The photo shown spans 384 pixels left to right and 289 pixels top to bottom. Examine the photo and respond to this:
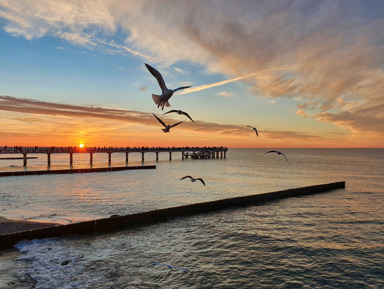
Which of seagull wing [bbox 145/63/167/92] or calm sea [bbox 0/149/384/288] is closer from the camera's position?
seagull wing [bbox 145/63/167/92]

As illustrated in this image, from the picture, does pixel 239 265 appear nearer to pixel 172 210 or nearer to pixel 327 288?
pixel 327 288

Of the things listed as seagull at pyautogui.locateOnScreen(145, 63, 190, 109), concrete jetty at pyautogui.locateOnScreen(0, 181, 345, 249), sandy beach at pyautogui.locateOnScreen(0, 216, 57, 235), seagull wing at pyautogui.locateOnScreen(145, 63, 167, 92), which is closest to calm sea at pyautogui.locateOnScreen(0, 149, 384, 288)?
concrete jetty at pyautogui.locateOnScreen(0, 181, 345, 249)

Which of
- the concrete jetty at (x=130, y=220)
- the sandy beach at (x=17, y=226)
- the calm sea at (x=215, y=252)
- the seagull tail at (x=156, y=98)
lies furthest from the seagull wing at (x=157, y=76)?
the sandy beach at (x=17, y=226)

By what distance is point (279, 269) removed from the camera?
1205 centimetres

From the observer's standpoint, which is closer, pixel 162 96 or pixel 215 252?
pixel 162 96

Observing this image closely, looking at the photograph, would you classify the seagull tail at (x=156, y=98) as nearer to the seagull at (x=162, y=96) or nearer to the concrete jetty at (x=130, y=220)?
the seagull at (x=162, y=96)

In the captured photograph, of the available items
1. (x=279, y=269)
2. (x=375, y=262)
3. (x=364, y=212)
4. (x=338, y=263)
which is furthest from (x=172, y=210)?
(x=364, y=212)

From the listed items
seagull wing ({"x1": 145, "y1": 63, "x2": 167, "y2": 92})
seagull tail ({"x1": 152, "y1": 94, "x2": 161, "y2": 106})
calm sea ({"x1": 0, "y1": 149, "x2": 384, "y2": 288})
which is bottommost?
calm sea ({"x1": 0, "y1": 149, "x2": 384, "y2": 288})

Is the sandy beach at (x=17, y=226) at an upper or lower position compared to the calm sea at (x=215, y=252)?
upper

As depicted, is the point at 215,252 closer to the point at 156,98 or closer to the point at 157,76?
the point at 156,98

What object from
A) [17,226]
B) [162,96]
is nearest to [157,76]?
[162,96]

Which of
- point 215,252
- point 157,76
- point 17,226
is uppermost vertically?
point 157,76

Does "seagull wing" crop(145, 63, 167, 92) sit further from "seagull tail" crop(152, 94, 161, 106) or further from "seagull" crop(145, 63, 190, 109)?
"seagull tail" crop(152, 94, 161, 106)

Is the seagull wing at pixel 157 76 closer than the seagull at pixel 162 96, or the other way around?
the seagull wing at pixel 157 76
